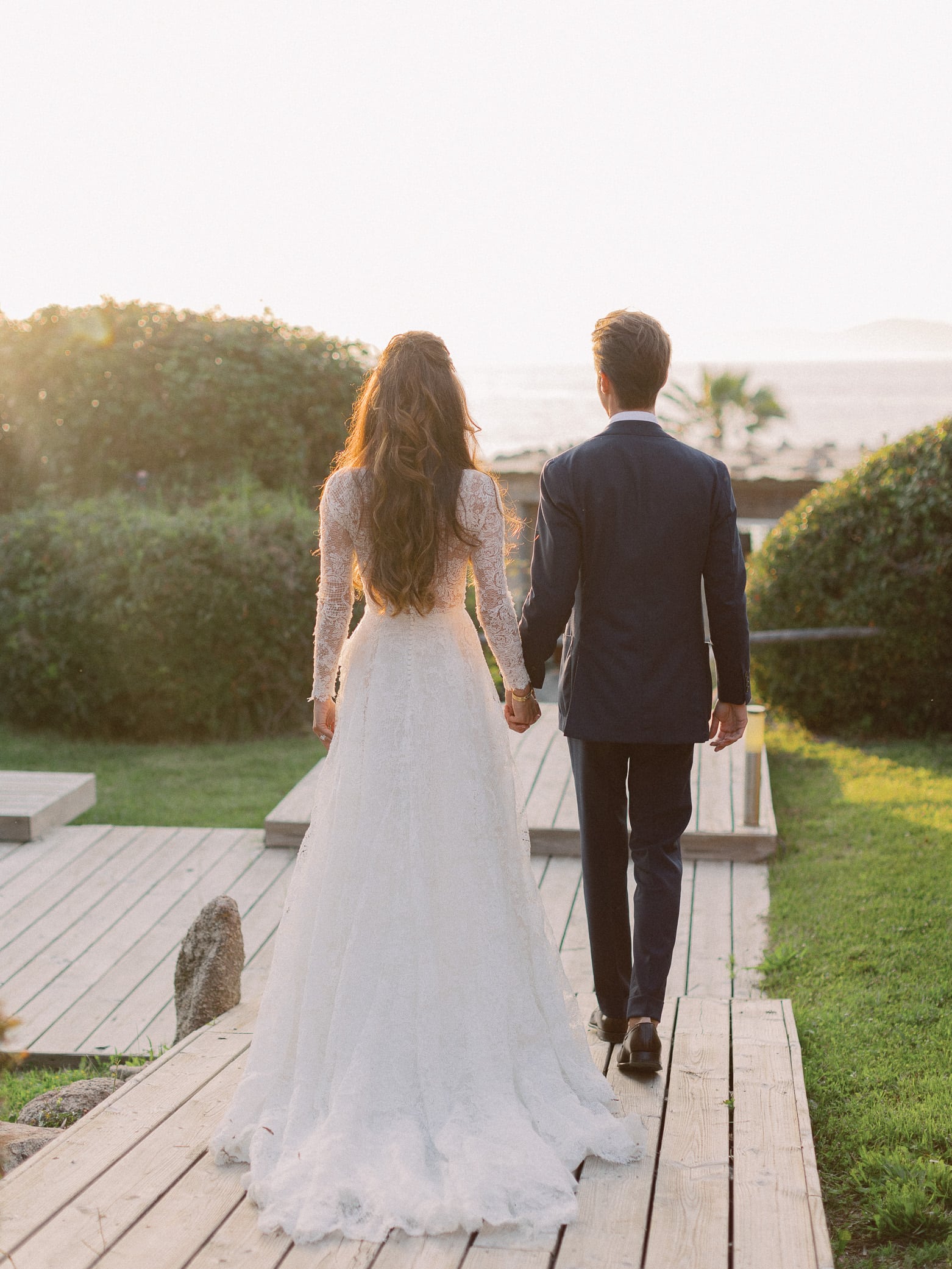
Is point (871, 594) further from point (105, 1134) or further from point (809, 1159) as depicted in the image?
point (105, 1134)

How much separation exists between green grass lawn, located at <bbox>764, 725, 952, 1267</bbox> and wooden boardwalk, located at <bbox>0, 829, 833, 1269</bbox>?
0.20 m

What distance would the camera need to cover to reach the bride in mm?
2414

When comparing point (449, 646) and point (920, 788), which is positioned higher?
point (449, 646)

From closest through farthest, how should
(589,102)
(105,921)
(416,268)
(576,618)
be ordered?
(576,618)
(105,921)
(589,102)
(416,268)

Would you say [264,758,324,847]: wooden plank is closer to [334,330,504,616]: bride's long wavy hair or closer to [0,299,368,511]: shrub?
[334,330,504,616]: bride's long wavy hair

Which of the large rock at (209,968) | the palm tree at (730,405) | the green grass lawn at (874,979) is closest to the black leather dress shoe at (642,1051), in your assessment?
the green grass lawn at (874,979)

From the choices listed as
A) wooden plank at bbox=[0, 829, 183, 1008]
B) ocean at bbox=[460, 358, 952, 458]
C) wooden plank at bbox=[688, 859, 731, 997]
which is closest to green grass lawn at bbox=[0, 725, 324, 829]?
wooden plank at bbox=[0, 829, 183, 1008]

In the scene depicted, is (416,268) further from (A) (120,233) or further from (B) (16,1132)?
(B) (16,1132)

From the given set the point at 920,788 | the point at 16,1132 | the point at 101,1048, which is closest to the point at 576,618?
the point at 16,1132

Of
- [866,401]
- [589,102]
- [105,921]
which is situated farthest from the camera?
[866,401]

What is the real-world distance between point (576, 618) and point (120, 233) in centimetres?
1136

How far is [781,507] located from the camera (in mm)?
13281

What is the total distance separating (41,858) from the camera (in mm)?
5699

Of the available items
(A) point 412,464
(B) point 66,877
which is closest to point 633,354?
(A) point 412,464
